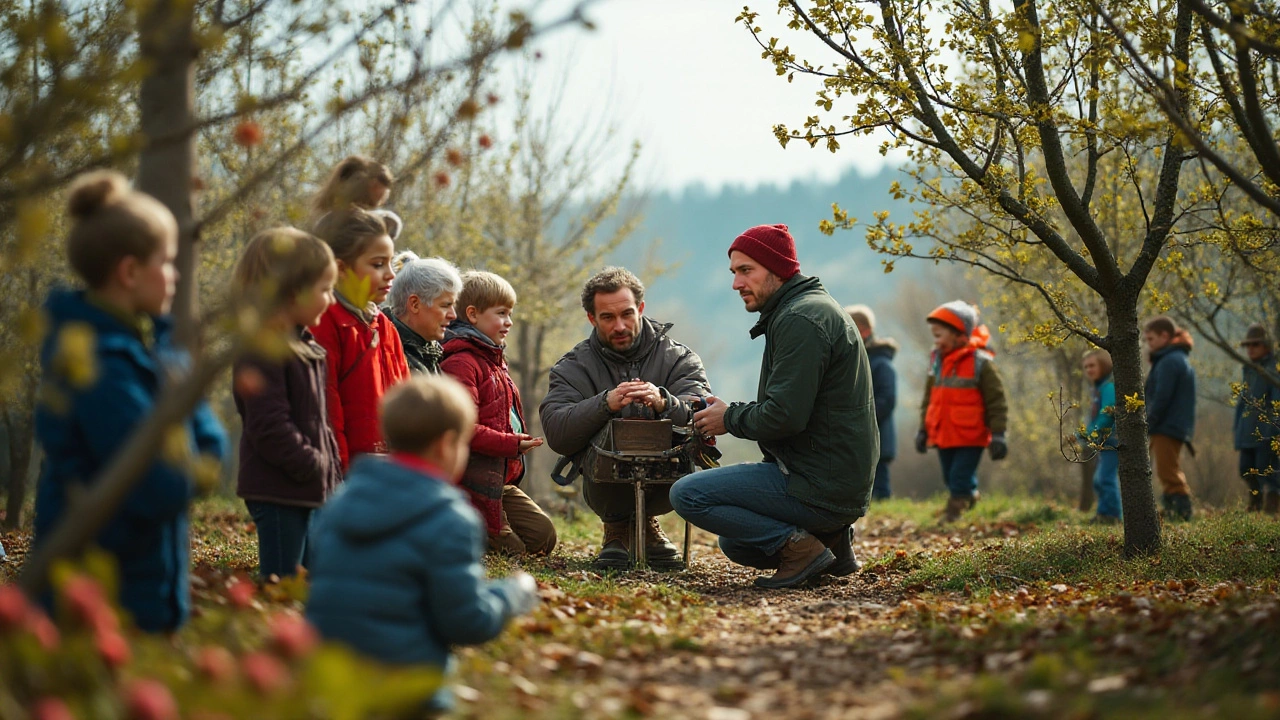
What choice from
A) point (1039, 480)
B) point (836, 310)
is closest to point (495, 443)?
point (836, 310)

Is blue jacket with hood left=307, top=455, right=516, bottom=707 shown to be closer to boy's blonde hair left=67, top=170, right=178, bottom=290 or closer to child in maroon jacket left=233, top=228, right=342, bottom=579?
boy's blonde hair left=67, top=170, right=178, bottom=290

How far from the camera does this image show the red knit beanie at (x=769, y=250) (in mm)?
7113

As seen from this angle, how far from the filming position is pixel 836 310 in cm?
690

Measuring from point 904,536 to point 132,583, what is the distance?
28.5ft

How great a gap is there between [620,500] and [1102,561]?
3.24m

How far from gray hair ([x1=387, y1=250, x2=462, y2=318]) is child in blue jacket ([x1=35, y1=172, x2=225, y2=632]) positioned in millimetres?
3036

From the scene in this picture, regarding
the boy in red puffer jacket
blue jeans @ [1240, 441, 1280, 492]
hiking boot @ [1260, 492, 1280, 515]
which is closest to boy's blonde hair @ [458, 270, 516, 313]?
the boy in red puffer jacket

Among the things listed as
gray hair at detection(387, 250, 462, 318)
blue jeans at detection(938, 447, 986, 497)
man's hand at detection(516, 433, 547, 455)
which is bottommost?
blue jeans at detection(938, 447, 986, 497)

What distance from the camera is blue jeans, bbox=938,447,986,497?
1202cm

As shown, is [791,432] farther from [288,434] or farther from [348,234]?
[288,434]

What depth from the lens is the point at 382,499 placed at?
348 cm

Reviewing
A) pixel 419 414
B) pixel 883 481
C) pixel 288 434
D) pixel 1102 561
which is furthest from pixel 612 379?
pixel 883 481

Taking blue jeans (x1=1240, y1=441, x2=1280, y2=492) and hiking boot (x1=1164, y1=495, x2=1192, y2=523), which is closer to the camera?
hiking boot (x1=1164, y1=495, x2=1192, y2=523)

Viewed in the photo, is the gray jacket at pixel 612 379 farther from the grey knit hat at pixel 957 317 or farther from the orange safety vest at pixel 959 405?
the orange safety vest at pixel 959 405
